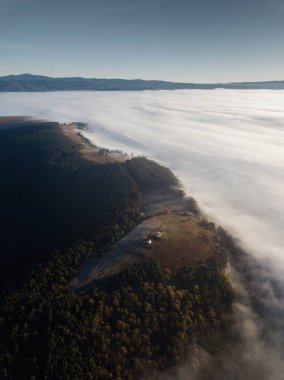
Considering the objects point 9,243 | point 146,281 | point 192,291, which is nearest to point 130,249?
point 146,281

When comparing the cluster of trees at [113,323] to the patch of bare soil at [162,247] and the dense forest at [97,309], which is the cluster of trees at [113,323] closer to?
the dense forest at [97,309]

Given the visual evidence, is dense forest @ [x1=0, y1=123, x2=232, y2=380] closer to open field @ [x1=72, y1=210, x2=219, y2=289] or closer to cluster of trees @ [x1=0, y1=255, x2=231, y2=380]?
cluster of trees @ [x1=0, y1=255, x2=231, y2=380]

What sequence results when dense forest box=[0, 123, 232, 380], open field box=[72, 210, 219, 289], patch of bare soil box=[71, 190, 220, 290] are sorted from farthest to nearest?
patch of bare soil box=[71, 190, 220, 290] → open field box=[72, 210, 219, 289] → dense forest box=[0, 123, 232, 380]

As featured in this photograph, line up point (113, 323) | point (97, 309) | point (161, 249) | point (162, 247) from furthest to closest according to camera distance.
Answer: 1. point (162, 247)
2. point (161, 249)
3. point (97, 309)
4. point (113, 323)

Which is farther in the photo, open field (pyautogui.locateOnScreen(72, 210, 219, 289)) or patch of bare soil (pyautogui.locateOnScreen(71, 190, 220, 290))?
patch of bare soil (pyautogui.locateOnScreen(71, 190, 220, 290))

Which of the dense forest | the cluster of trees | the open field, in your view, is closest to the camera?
the cluster of trees

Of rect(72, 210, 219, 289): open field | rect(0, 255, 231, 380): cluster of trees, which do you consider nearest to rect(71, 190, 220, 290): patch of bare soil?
rect(72, 210, 219, 289): open field

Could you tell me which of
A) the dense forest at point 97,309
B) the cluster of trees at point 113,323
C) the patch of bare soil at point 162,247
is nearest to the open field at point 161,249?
the patch of bare soil at point 162,247

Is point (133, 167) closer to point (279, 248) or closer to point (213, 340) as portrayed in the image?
point (279, 248)

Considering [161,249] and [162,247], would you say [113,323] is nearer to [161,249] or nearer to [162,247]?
[161,249]

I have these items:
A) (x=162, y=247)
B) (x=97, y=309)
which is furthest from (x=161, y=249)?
(x=97, y=309)

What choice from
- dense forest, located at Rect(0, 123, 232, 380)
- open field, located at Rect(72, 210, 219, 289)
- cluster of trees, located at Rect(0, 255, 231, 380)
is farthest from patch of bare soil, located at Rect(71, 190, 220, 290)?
cluster of trees, located at Rect(0, 255, 231, 380)
